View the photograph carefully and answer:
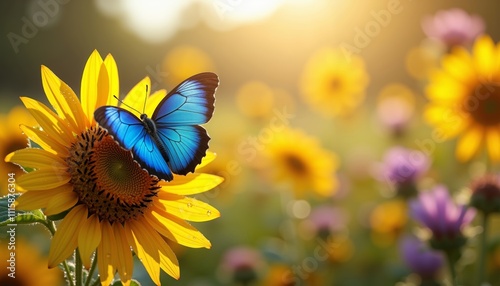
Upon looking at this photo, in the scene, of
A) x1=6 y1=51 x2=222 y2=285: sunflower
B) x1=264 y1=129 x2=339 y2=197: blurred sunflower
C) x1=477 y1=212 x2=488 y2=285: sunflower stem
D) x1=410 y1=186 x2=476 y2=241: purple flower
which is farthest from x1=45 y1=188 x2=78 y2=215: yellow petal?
x1=264 y1=129 x2=339 y2=197: blurred sunflower

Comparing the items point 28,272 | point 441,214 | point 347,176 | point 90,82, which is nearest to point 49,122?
point 90,82

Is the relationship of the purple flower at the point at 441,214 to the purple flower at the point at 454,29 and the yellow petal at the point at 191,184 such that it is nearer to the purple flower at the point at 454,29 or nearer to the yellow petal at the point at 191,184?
the yellow petal at the point at 191,184

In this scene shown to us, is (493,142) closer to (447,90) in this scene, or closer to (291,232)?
(447,90)

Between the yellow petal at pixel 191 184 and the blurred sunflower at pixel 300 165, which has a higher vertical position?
the blurred sunflower at pixel 300 165

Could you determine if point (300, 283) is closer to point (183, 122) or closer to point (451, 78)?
point (451, 78)

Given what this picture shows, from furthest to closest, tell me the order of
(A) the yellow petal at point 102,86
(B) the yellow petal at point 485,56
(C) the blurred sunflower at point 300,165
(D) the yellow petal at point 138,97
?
(C) the blurred sunflower at point 300,165 < (B) the yellow petal at point 485,56 < (D) the yellow petal at point 138,97 < (A) the yellow petal at point 102,86

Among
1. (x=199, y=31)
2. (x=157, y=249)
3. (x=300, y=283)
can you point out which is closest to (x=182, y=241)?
(x=157, y=249)

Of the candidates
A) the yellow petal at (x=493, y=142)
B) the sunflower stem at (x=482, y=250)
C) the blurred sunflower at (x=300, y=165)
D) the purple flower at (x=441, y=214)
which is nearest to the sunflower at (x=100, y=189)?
the purple flower at (x=441, y=214)
